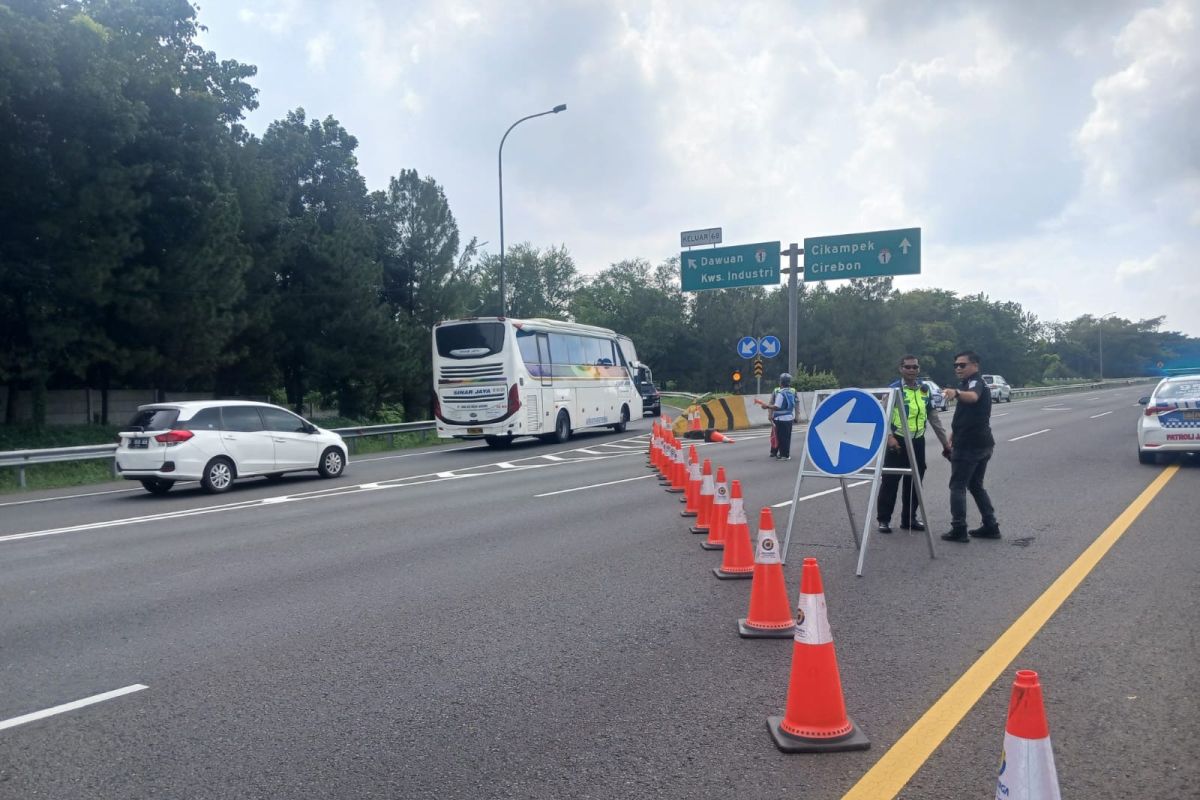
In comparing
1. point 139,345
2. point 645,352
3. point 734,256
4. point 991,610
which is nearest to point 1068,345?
point 645,352

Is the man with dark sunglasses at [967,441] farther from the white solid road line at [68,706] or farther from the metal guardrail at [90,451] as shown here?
the metal guardrail at [90,451]

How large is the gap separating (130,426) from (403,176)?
2570 cm

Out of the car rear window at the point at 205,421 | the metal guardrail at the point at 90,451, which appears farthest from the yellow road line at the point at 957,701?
the metal guardrail at the point at 90,451

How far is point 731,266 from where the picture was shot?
35.0m

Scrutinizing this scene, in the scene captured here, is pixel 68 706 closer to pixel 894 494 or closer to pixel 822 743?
pixel 822 743

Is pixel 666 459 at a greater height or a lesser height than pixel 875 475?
lesser

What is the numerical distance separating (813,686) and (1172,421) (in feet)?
46.9

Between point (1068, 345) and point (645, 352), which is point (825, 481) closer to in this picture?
point (645, 352)

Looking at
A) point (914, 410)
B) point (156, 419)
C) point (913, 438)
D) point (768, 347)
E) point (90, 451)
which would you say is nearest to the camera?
point (914, 410)

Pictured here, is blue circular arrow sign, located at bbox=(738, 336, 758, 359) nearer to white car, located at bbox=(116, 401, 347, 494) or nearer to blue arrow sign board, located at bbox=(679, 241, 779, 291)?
blue arrow sign board, located at bbox=(679, 241, 779, 291)

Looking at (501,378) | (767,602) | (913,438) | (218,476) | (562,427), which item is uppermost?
(501,378)

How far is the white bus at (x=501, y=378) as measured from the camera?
23.5m

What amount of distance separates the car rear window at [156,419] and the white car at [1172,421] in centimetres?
1619

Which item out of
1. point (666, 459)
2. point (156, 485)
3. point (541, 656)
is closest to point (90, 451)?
point (156, 485)
